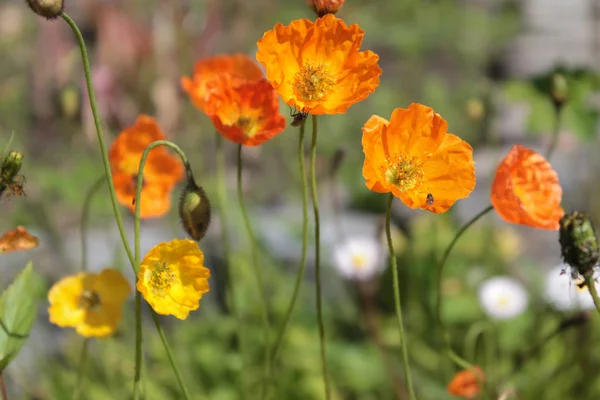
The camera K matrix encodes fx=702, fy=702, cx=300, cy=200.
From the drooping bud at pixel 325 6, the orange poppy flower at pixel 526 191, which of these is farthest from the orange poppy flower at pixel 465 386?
the drooping bud at pixel 325 6

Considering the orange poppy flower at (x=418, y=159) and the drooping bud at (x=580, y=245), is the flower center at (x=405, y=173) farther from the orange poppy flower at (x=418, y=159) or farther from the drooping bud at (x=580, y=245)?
the drooping bud at (x=580, y=245)

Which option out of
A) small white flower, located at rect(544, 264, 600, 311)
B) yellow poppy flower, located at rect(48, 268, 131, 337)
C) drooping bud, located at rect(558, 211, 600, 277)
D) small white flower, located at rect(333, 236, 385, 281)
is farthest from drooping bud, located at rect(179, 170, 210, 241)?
small white flower, located at rect(333, 236, 385, 281)

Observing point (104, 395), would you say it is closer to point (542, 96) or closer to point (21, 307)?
point (21, 307)

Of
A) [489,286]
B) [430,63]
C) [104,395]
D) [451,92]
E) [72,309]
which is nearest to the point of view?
[72,309]

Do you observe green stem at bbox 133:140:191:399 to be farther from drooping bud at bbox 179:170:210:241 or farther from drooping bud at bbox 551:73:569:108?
drooping bud at bbox 551:73:569:108

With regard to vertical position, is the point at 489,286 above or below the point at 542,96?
below

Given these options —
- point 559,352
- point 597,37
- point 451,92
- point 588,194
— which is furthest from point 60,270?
point 597,37

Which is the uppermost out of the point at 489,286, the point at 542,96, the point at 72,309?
the point at 542,96
